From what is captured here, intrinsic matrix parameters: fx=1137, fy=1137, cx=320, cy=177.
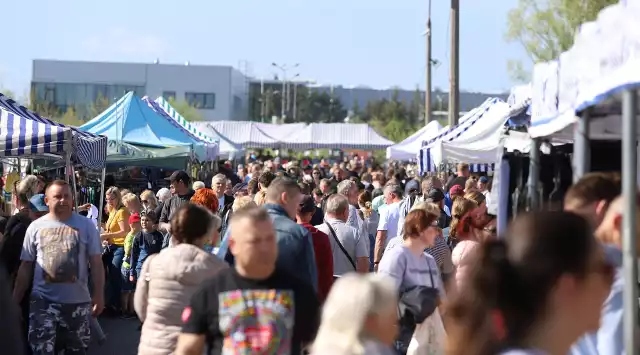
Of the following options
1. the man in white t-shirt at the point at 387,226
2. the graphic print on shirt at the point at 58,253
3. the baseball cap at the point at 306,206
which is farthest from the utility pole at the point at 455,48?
the graphic print on shirt at the point at 58,253

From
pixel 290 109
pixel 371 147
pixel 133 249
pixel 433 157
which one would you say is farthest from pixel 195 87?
pixel 133 249

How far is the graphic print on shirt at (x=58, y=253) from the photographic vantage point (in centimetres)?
842

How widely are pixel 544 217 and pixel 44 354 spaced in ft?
21.4

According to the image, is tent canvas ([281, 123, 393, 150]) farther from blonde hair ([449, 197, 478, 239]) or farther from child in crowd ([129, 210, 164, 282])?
blonde hair ([449, 197, 478, 239])

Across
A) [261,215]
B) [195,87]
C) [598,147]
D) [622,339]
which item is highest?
[195,87]

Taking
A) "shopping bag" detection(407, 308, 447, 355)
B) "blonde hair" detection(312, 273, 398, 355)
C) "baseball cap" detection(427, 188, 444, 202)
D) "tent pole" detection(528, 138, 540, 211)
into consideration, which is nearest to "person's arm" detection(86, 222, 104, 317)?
"shopping bag" detection(407, 308, 447, 355)

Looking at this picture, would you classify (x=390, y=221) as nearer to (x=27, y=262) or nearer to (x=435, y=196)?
(x=435, y=196)

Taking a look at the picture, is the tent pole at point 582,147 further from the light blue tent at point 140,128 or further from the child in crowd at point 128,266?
the light blue tent at point 140,128

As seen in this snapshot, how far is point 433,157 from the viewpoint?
20.3 meters

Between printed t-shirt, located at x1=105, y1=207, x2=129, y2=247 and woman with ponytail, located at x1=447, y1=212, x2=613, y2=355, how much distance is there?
1174cm

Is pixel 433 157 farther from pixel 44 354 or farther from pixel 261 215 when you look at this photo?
pixel 261 215

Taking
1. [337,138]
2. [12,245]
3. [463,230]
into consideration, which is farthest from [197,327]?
[337,138]

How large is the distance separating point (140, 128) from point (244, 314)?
65.7 ft

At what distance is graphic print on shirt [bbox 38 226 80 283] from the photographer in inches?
332
